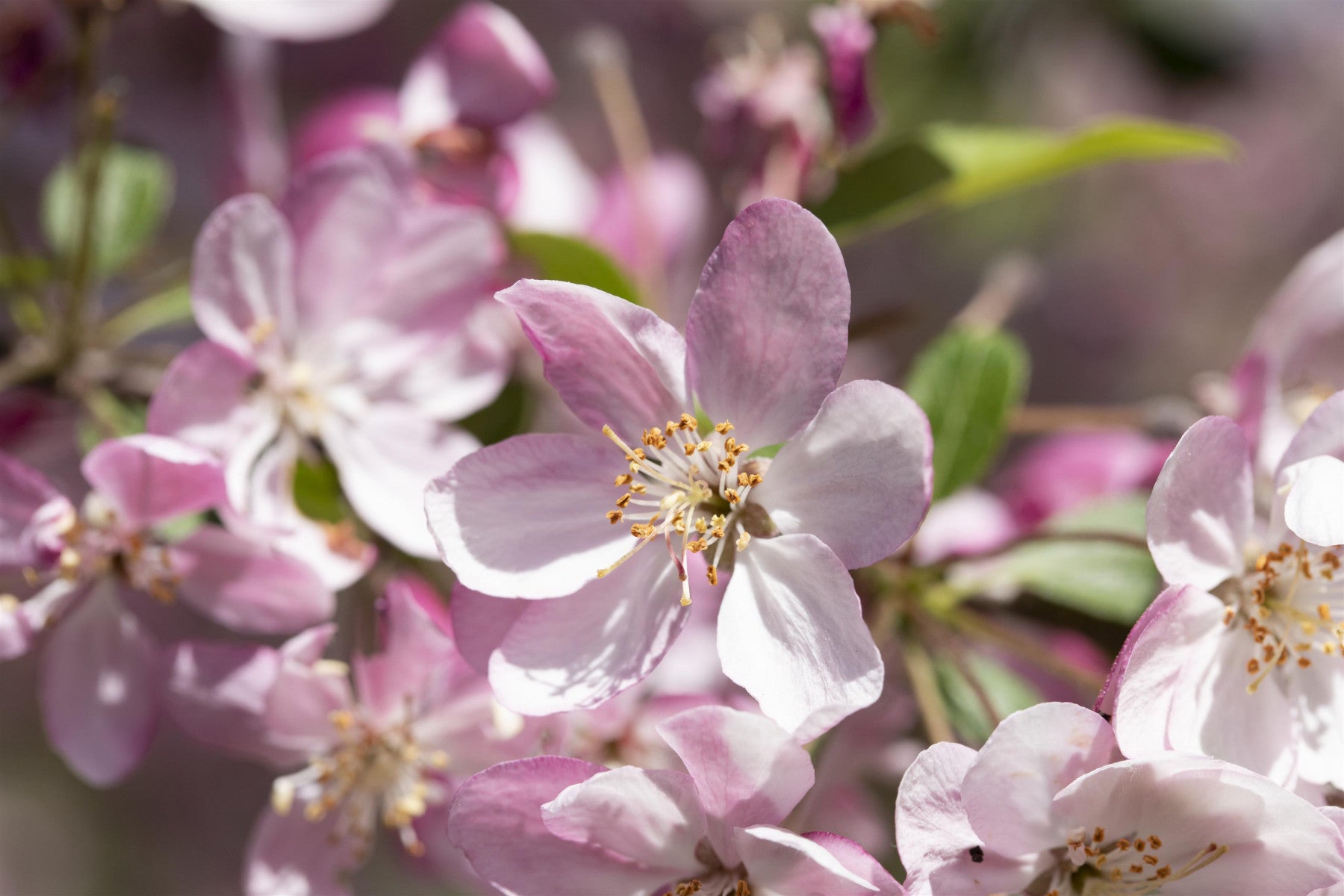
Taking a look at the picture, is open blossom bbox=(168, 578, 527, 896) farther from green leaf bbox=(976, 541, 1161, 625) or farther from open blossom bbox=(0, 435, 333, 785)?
green leaf bbox=(976, 541, 1161, 625)

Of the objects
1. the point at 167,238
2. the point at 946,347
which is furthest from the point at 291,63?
the point at 946,347

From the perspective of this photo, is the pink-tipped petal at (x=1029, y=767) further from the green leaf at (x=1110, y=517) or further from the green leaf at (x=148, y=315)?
the green leaf at (x=148, y=315)

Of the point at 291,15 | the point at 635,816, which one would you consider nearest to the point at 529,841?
the point at 635,816

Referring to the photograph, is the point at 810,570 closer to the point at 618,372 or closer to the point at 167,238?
the point at 618,372

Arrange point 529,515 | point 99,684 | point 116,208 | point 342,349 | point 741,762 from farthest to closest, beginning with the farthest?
1. point 116,208
2. point 342,349
3. point 99,684
4. point 529,515
5. point 741,762

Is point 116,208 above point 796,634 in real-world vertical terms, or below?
below

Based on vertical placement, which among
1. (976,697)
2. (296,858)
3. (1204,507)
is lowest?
(296,858)

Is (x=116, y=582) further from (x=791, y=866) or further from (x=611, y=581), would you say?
(x=791, y=866)

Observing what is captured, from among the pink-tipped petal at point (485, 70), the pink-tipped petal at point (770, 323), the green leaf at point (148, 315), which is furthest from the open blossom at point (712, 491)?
the green leaf at point (148, 315)

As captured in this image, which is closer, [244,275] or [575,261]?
[244,275]
